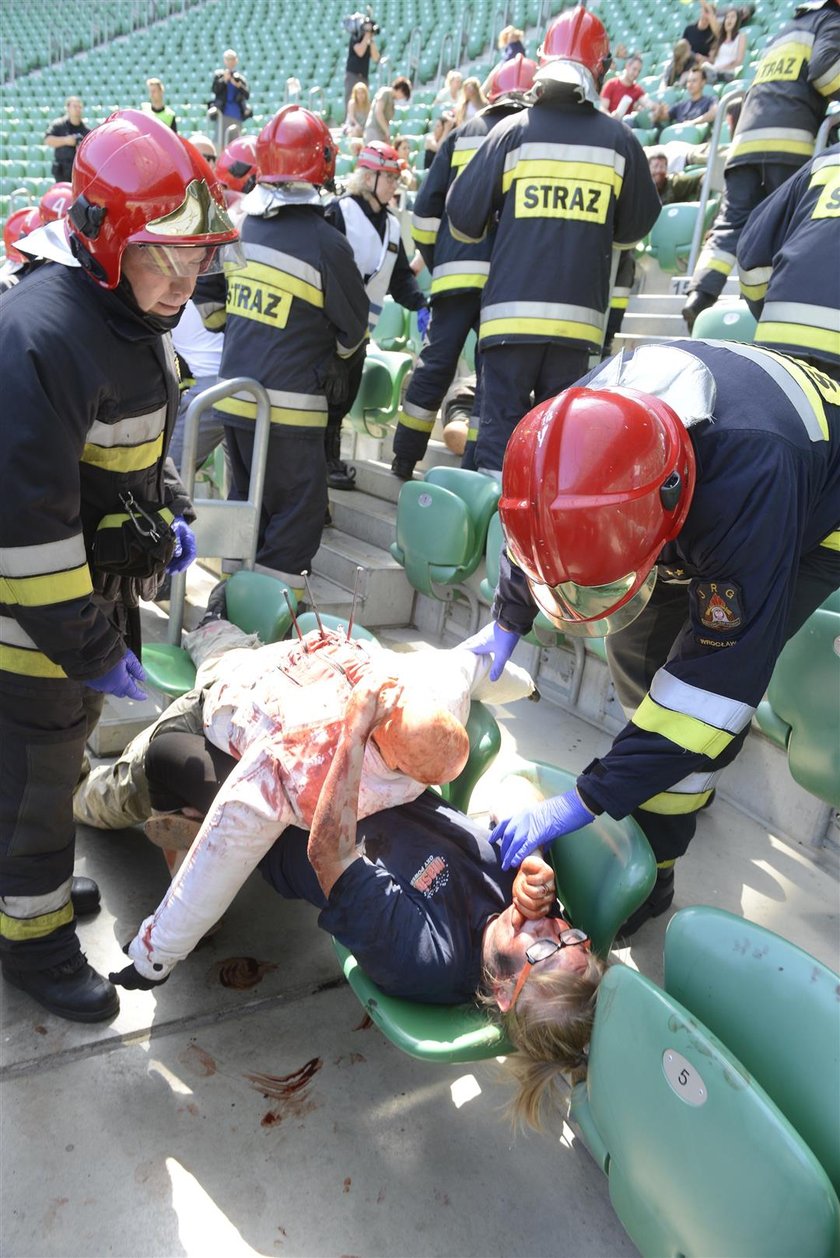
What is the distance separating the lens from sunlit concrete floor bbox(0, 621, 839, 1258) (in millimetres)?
1597

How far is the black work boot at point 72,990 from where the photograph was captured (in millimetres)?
1970

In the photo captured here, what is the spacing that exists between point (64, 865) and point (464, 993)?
0.93 m

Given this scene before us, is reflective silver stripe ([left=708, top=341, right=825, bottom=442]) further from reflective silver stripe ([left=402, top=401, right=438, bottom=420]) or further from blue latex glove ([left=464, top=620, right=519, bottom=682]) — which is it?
reflective silver stripe ([left=402, top=401, right=438, bottom=420])

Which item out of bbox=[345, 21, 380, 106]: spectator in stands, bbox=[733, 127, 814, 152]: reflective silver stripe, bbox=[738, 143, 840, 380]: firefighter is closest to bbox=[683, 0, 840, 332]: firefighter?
bbox=[733, 127, 814, 152]: reflective silver stripe

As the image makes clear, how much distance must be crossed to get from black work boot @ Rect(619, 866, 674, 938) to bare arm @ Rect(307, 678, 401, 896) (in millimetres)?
1020

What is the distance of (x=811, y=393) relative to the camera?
5.90 ft

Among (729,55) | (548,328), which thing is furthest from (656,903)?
(729,55)

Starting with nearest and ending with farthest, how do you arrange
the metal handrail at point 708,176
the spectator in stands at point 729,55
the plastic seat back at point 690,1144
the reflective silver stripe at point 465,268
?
the plastic seat back at point 690,1144
the reflective silver stripe at point 465,268
the metal handrail at point 708,176
the spectator in stands at point 729,55

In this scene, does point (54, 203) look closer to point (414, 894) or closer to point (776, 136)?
point (776, 136)

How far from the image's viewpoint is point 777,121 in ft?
11.9

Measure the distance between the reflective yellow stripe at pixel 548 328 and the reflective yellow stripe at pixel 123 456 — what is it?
2027 millimetres

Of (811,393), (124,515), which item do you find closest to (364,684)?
(124,515)

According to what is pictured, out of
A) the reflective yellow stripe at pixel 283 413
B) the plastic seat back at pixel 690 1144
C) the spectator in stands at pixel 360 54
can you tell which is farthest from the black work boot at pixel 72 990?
the spectator in stands at pixel 360 54

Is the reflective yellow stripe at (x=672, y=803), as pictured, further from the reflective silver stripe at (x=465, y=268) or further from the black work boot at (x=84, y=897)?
the reflective silver stripe at (x=465, y=268)
